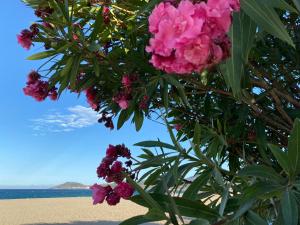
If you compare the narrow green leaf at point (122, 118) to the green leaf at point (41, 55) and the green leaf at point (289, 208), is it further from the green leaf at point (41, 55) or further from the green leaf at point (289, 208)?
the green leaf at point (289, 208)

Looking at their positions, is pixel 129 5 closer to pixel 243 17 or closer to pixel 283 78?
pixel 283 78

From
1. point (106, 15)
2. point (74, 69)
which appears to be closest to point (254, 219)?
point (74, 69)

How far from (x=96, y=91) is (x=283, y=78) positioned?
48.9 inches

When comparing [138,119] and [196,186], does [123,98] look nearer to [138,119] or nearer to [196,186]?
[138,119]

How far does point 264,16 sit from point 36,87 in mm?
1939

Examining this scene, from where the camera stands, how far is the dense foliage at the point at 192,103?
50.3 inches

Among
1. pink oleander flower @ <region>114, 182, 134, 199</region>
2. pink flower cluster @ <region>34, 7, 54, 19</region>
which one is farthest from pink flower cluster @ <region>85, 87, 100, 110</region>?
pink oleander flower @ <region>114, 182, 134, 199</region>

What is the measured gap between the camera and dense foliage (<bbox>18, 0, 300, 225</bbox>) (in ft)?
4.19

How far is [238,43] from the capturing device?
101 cm

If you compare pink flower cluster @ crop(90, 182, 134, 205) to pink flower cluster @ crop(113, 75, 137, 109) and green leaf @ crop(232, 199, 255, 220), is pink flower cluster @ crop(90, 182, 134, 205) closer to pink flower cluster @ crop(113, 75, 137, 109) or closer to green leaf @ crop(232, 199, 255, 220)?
green leaf @ crop(232, 199, 255, 220)

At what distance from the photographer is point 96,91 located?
9.22ft

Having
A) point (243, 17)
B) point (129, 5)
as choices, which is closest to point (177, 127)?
point (129, 5)

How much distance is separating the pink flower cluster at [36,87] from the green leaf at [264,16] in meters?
1.91

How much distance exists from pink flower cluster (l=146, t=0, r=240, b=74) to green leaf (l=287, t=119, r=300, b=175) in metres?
0.52
